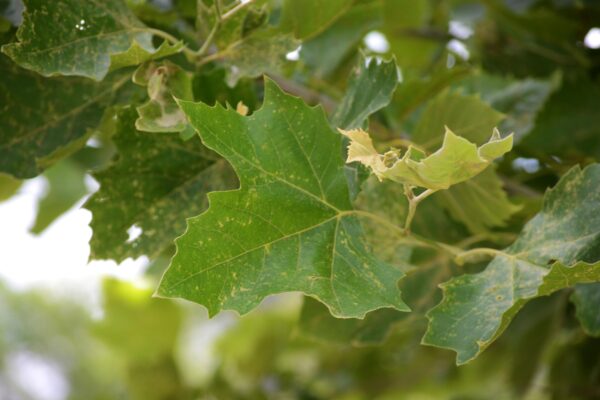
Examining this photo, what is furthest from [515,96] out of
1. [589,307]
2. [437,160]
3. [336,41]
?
[437,160]

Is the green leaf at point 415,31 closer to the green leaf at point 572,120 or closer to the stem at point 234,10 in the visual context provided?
the green leaf at point 572,120

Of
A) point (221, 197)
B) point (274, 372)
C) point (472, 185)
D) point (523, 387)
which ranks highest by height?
point (221, 197)

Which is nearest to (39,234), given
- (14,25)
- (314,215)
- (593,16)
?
(14,25)

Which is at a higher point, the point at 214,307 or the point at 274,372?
the point at 214,307

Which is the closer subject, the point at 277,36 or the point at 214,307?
the point at 214,307

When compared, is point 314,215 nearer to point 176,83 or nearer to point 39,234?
point 176,83

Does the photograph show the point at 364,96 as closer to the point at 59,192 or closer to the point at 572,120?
the point at 572,120
